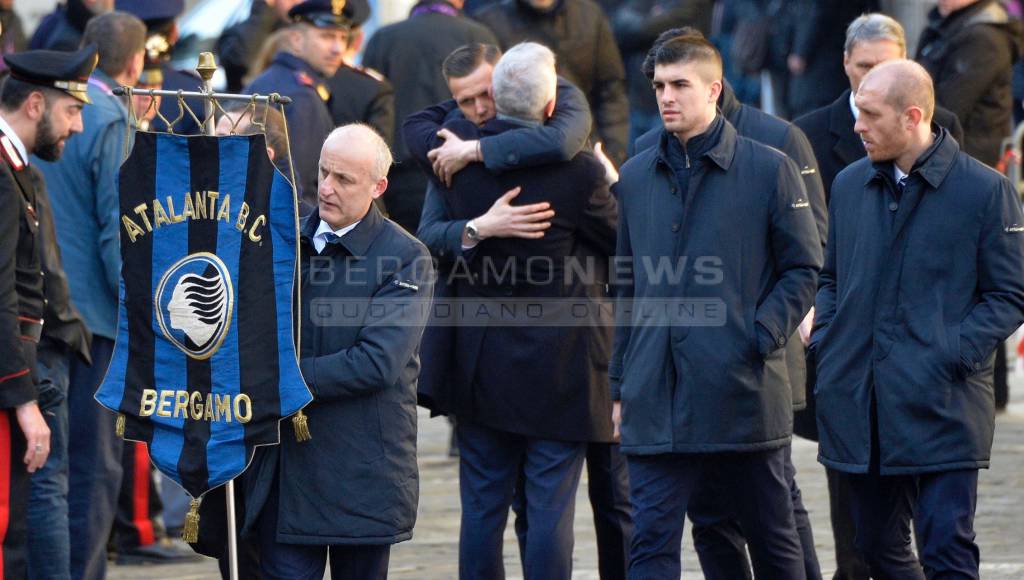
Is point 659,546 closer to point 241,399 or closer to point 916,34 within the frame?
point 241,399

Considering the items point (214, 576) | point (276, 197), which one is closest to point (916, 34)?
point (214, 576)

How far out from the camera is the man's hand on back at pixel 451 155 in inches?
285

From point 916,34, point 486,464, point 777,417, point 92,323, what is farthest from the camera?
A: point 916,34

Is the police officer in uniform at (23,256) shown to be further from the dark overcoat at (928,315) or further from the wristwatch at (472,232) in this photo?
the dark overcoat at (928,315)

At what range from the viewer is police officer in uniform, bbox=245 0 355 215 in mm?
9000

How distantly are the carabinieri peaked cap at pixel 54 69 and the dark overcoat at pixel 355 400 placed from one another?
134cm

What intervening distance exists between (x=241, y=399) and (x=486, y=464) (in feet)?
5.02

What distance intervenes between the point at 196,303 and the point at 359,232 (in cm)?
57

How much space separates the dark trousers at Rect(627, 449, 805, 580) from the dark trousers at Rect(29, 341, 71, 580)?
2163 millimetres

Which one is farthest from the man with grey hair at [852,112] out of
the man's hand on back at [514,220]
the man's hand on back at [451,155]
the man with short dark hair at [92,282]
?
the man with short dark hair at [92,282]

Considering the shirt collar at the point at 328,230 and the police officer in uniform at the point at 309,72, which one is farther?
the police officer in uniform at the point at 309,72

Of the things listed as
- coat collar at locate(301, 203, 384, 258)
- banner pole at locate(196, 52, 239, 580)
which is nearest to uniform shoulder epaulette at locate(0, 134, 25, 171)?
banner pole at locate(196, 52, 239, 580)

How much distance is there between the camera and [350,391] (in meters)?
6.01

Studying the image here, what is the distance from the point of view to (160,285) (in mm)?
6094
